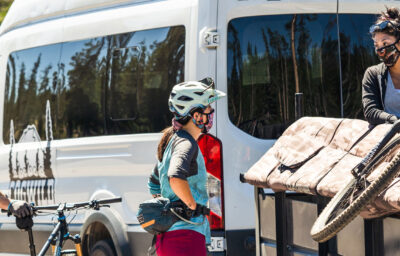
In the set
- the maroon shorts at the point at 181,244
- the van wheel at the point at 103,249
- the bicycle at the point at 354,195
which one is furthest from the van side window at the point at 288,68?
the bicycle at the point at 354,195

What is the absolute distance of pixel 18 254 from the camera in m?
8.31

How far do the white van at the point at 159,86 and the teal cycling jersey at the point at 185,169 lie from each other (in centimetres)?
107

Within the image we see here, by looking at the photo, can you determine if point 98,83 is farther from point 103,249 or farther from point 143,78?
point 103,249

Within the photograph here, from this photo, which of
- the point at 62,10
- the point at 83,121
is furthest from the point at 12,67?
the point at 83,121

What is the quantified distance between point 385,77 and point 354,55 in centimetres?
130

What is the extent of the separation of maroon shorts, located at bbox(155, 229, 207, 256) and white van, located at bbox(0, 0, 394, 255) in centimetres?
109

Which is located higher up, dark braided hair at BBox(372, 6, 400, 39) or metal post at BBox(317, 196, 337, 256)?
dark braided hair at BBox(372, 6, 400, 39)

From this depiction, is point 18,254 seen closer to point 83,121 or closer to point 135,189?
point 83,121

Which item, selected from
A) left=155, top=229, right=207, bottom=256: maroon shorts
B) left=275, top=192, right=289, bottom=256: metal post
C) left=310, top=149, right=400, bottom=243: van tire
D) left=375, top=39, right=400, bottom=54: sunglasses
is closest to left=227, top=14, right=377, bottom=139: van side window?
left=275, top=192, right=289, bottom=256: metal post

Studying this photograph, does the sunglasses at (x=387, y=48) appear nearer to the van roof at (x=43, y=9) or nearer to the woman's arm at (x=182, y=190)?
the woman's arm at (x=182, y=190)

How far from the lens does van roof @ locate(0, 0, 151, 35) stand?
7.24 meters

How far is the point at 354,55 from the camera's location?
20.2ft

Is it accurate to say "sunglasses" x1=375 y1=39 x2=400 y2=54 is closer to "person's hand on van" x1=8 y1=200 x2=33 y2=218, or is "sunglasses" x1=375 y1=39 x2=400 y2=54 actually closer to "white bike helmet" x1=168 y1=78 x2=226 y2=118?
"white bike helmet" x1=168 y1=78 x2=226 y2=118

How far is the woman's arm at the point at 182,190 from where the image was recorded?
4.47 metres
